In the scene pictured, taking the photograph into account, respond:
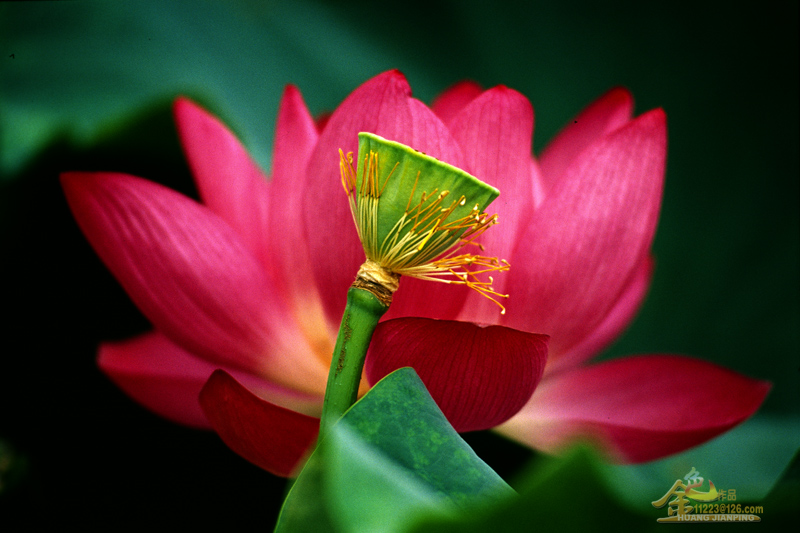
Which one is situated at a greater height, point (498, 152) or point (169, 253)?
point (498, 152)

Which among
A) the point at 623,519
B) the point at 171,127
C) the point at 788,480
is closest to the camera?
the point at 623,519

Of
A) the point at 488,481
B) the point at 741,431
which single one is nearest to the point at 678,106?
the point at 741,431

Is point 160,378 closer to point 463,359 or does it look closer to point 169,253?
point 169,253

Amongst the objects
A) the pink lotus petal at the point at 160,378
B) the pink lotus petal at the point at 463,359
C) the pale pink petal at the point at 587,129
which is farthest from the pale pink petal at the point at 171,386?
the pale pink petal at the point at 587,129

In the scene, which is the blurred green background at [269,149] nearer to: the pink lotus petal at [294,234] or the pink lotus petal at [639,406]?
the pink lotus petal at [639,406]

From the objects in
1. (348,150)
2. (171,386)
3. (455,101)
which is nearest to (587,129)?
(455,101)

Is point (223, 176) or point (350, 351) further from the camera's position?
point (223, 176)

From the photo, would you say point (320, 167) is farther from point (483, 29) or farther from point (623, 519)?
point (483, 29)
